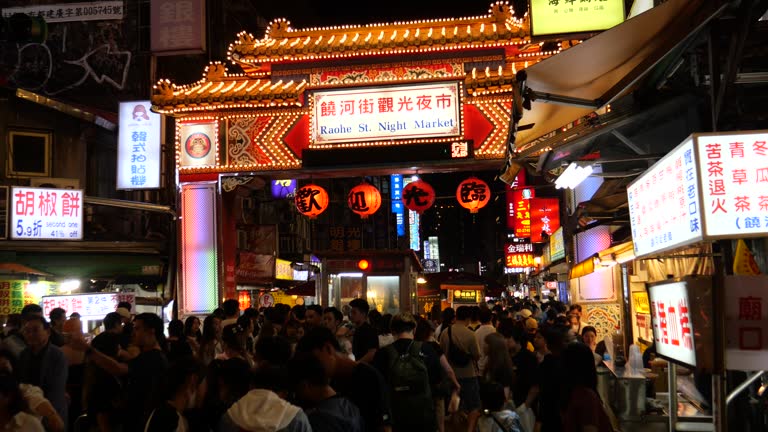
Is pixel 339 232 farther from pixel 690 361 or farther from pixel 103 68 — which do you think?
pixel 690 361

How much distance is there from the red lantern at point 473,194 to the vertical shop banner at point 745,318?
Result: 477 inches

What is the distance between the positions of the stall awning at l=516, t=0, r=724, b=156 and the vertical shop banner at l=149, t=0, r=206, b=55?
1001 cm

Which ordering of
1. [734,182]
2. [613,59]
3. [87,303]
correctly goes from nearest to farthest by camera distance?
[734,182]
[613,59]
[87,303]

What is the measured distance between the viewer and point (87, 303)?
16.9 meters

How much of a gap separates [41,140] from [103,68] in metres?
3.66

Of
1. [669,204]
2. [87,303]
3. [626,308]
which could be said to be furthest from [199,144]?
[669,204]

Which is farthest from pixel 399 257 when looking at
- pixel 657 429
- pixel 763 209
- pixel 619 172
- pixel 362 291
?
pixel 763 209

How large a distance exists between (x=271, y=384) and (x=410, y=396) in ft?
8.46

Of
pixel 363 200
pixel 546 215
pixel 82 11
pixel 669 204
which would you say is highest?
pixel 82 11

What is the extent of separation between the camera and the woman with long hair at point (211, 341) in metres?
9.72

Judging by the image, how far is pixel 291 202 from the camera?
124 feet

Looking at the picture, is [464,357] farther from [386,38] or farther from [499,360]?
[386,38]

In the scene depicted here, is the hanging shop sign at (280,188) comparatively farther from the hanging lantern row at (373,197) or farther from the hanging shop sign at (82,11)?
the hanging lantern row at (373,197)

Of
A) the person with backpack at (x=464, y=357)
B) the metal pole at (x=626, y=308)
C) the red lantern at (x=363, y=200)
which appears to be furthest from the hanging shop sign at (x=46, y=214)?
the metal pole at (x=626, y=308)
